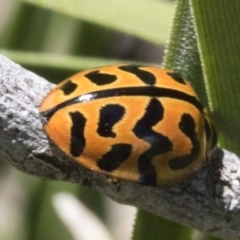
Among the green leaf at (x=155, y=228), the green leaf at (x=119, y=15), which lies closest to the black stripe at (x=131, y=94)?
the green leaf at (x=155, y=228)

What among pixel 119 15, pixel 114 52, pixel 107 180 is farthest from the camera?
pixel 114 52

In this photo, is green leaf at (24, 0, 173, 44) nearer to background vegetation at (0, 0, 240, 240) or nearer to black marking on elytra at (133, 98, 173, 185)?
background vegetation at (0, 0, 240, 240)

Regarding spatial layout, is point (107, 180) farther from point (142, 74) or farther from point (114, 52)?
point (114, 52)

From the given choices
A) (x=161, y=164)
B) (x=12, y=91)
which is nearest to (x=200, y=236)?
(x=161, y=164)

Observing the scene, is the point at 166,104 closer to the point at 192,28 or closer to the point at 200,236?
the point at 192,28

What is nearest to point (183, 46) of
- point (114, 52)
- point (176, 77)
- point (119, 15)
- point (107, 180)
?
point (176, 77)
